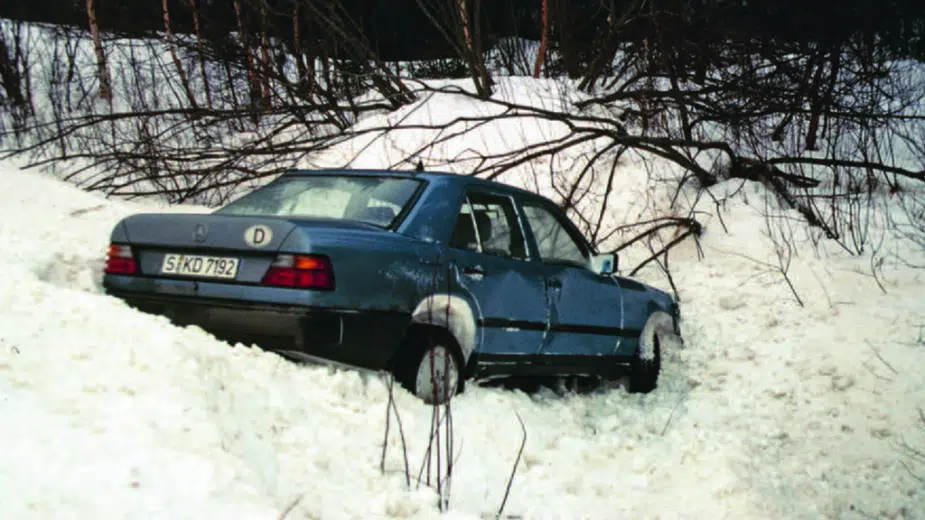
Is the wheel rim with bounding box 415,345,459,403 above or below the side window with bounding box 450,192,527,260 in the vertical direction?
below

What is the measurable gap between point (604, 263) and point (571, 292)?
37cm

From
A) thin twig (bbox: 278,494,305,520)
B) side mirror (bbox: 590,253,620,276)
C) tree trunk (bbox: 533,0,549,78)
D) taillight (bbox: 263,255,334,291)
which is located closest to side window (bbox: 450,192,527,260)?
side mirror (bbox: 590,253,620,276)

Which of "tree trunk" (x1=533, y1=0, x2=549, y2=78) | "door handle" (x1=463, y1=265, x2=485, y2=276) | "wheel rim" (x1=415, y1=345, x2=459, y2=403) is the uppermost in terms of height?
"tree trunk" (x1=533, y1=0, x2=549, y2=78)

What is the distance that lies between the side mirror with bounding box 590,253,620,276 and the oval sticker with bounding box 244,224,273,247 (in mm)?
2757

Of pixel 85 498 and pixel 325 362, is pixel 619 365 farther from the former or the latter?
pixel 85 498

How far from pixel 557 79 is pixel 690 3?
8.93ft

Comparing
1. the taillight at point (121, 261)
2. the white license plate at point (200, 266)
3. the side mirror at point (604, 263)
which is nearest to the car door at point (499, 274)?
the side mirror at point (604, 263)

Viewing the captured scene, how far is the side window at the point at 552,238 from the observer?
19.2 ft

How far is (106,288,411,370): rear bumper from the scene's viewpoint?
405cm

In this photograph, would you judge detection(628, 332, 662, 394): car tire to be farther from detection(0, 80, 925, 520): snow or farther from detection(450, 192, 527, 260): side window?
detection(450, 192, 527, 260): side window

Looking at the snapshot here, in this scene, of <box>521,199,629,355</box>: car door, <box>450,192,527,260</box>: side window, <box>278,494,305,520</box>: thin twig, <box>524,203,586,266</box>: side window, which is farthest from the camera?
<box>524,203,586,266</box>: side window

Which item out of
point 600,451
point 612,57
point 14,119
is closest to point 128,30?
point 14,119

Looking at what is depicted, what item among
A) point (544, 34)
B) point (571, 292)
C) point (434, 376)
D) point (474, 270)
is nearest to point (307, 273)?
point (434, 376)

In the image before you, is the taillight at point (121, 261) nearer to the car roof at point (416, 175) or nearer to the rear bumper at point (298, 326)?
the rear bumper at point (298, 326)
